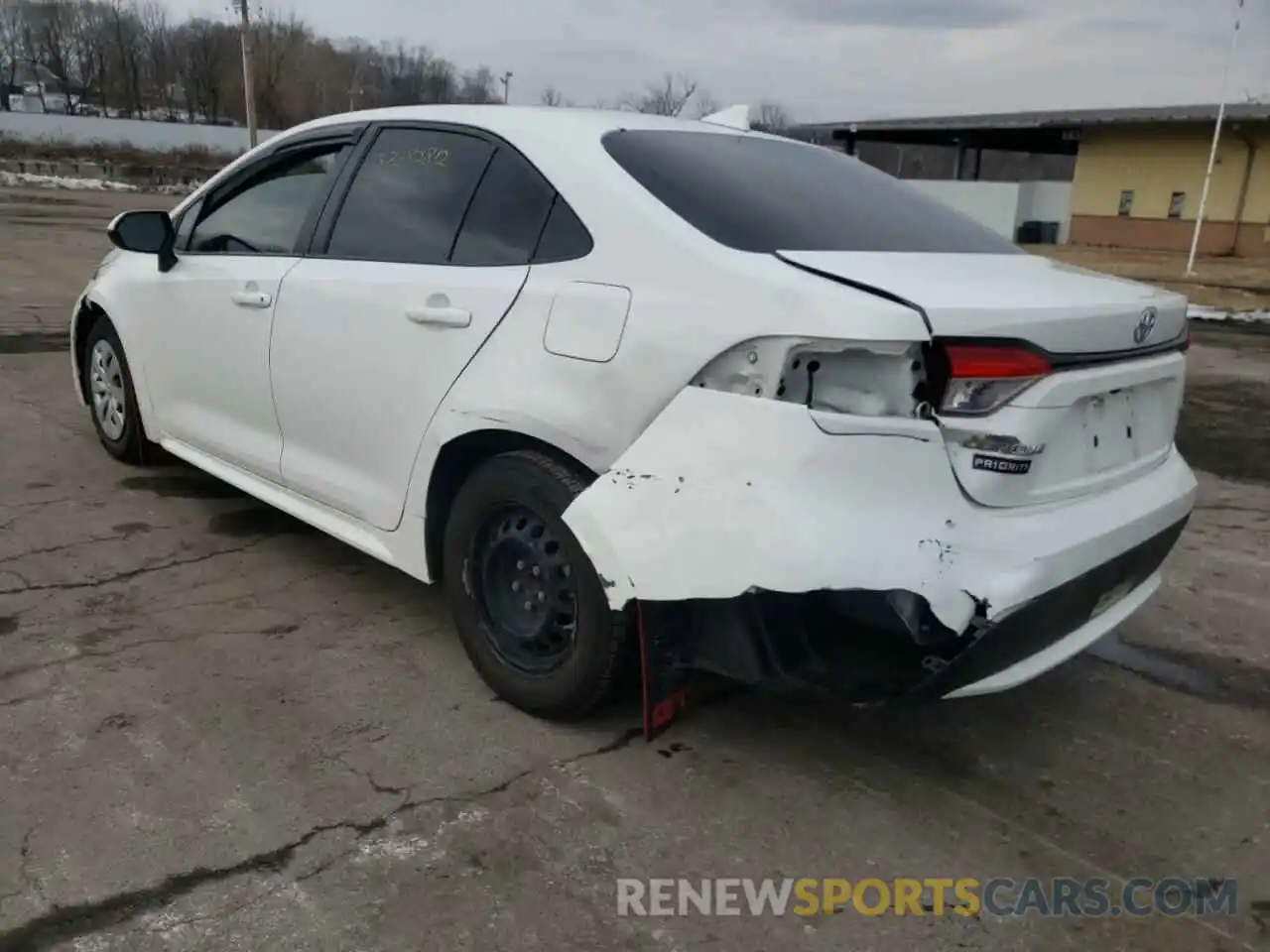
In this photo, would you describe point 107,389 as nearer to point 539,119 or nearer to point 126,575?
point 126,575

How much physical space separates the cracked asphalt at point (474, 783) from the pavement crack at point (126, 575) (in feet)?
0.08

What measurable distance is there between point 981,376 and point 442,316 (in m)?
1.55

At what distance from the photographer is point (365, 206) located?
353cm

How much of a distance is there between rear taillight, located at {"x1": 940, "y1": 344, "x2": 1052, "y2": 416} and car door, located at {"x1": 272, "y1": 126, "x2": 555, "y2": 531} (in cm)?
122

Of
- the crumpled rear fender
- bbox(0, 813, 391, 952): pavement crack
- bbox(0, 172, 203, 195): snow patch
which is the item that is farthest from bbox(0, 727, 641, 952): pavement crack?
bbox(0, 172, 203, 195): snow patch

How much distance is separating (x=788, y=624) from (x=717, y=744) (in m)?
0.69

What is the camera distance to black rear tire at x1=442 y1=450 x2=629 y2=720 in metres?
2.75

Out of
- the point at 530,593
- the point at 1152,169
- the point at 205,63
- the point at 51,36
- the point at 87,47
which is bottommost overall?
the point at 530,593

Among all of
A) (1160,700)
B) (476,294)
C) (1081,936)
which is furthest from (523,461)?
(1160,700)

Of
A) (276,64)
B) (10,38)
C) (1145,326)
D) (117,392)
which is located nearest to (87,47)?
(10,38)

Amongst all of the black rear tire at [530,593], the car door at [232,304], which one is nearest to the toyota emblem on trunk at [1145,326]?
the black rear tire at [530,593]

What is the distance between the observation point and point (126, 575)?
3961mm

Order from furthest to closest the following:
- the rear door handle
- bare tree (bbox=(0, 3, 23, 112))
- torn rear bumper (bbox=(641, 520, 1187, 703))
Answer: bare tree (bbox=(0, 3, 23, 112)) → the rear door handle → torn rear bumper (bbox=(641, 520, 1187, 703))

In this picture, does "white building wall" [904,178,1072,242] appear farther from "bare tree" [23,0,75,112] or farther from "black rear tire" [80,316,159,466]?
"bare tree" [23,0,75,112]
